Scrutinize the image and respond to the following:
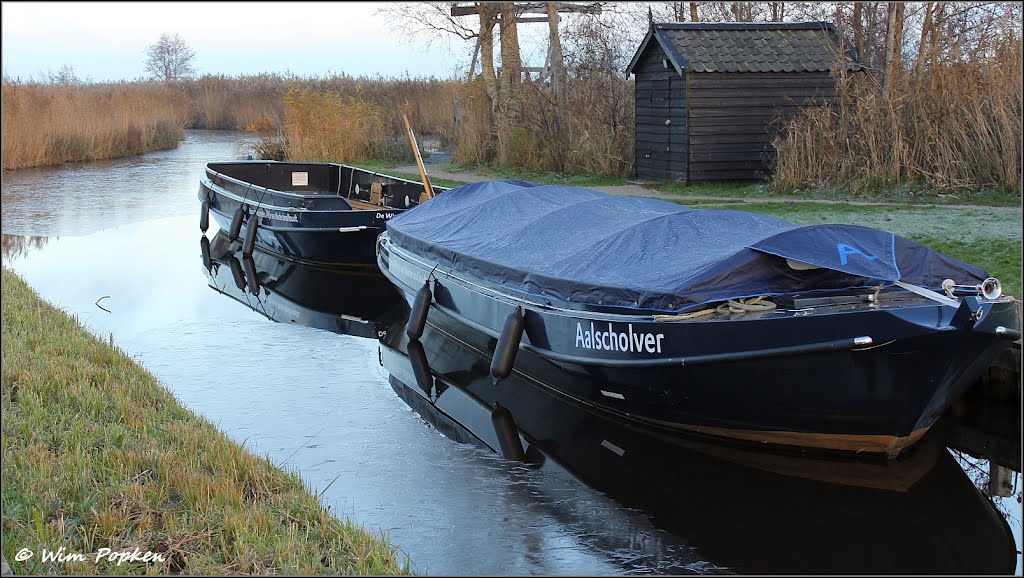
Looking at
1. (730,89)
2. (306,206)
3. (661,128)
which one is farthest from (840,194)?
(306,206)

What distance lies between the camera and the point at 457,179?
22.7m

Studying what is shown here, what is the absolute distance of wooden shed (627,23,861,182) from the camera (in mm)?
19453

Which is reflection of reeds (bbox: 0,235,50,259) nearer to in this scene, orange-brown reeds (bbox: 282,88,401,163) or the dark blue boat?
orange-brown reeds (bbox: 282,88,401,163)

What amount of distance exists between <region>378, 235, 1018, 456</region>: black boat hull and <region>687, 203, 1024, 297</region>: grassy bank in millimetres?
2607

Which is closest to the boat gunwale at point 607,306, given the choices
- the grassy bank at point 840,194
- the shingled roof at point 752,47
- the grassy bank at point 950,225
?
the grassy bank at point 950,225

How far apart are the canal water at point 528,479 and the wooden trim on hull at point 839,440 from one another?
13 cm

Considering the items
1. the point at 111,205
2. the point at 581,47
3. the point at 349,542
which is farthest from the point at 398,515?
the point at 581,47

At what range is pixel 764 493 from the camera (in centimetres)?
689

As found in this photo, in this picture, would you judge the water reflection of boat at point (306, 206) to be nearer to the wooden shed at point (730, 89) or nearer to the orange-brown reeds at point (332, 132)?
the wooden shed at point (730, 89)

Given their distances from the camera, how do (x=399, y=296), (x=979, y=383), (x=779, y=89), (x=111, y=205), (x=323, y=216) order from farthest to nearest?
1. (x=111, y=205)
2. (x=779, y=89)
3. (x=323, y=216)
4. (x=399, y=296)
5. (x=979, y=383)

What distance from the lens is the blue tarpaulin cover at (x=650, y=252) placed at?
723 cm

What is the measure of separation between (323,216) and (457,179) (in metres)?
7.72

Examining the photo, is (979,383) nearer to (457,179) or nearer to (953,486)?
(953,486)

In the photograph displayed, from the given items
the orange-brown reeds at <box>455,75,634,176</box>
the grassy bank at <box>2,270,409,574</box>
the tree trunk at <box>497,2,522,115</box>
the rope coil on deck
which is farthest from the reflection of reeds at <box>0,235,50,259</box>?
the rope coil on deck
